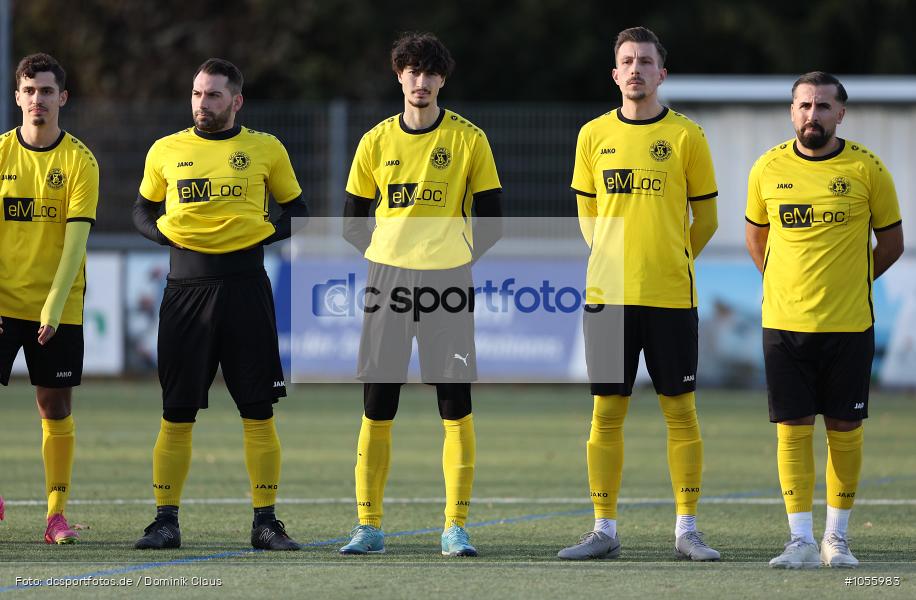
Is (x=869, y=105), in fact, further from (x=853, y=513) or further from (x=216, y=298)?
(x=216, y=298)

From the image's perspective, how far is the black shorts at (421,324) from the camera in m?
7.49

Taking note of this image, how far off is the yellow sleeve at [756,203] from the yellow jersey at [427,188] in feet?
4.16

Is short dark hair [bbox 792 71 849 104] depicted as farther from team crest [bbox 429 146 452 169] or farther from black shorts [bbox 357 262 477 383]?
black shorts [bbox 357 262 477 383]

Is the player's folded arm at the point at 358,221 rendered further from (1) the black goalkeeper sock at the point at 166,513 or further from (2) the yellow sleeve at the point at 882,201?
(2) the yellow sleeve at the point at 882,201

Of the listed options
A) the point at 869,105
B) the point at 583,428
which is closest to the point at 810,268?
the point at 583,428

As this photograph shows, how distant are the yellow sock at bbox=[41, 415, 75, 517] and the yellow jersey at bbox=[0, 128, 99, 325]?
2.01 ft

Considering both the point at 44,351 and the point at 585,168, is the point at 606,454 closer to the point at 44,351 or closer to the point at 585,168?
the point at 585,168

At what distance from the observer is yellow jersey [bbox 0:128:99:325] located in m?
7.80

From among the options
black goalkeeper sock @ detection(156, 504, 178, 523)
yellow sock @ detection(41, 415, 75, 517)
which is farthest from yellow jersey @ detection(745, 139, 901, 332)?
yellow sock @ detection(41, 415, 75, 517)

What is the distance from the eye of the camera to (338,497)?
9.62 meters

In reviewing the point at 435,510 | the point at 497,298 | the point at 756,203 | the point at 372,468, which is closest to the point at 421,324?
the point at 372,468

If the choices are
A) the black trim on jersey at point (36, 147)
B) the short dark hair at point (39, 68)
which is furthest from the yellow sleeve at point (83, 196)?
the short dark hair at point (39, 68)

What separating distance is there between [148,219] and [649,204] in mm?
2560

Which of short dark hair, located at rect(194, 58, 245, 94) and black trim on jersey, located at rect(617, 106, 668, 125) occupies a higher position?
short dark hair, located at rect(194, 58, 245, 94)
